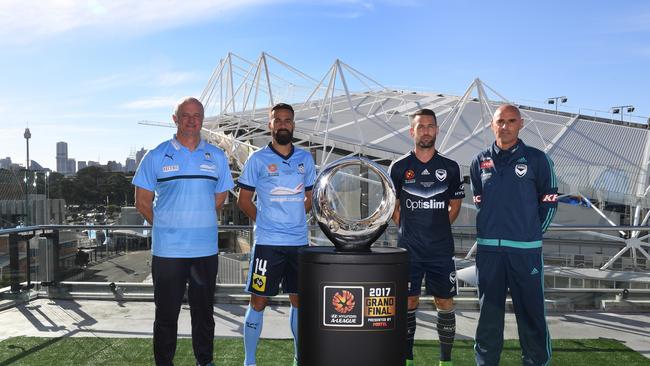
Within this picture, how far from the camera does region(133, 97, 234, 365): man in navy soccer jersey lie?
3.54m

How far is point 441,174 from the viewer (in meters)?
3.85

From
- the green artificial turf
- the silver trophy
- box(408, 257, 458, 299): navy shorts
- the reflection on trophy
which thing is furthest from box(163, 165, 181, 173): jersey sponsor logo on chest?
box(408, 257, 458, 299): navy shorts

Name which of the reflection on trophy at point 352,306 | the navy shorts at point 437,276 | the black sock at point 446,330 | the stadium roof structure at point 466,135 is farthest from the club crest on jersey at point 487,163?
the stadium roof structure at point 466,135

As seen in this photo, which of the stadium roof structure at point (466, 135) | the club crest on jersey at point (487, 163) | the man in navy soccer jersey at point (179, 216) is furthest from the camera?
the stadium roof structure at point (466, 135)

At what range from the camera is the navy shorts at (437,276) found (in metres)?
3.83

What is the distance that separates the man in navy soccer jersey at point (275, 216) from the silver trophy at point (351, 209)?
1154 millimetres

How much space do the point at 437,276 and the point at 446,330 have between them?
1.37 feet

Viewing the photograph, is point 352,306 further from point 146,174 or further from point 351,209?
point 146,174

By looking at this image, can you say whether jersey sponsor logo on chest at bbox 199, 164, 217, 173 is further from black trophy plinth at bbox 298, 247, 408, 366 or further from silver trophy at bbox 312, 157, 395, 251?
black trophy plinth at bbox 298, 247, 408, 366

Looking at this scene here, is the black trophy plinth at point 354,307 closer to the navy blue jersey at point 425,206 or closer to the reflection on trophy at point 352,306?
the reflection on trophy at point 352,306

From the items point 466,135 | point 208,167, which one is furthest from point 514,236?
point 466,135

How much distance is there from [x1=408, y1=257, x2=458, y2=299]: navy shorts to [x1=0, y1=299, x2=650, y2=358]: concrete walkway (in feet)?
4.11

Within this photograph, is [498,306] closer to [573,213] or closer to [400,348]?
[400,348]

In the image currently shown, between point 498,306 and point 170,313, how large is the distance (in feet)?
7.56
